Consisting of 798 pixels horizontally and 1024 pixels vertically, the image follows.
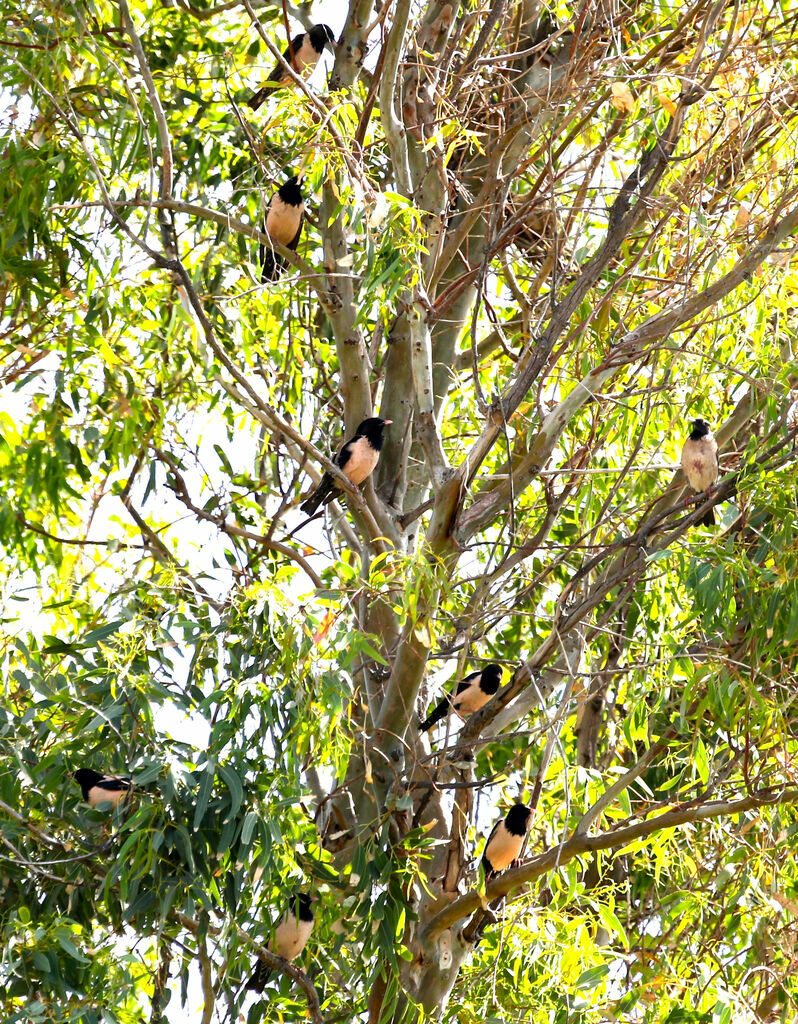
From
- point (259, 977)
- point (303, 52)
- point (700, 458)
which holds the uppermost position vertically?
point (303, 52)

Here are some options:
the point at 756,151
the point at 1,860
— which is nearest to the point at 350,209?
the point at 756,151

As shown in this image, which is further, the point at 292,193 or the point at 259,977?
the point at 292,193

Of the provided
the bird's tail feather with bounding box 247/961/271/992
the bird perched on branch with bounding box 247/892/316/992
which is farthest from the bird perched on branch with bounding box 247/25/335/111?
the bird's tail feather with bounding box 247/961/271/992

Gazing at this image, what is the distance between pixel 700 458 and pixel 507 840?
1.46 meters

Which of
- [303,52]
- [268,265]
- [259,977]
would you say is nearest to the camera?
[259,977]

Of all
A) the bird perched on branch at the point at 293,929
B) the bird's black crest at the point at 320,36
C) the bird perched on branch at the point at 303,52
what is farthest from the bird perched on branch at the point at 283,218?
the bird perched on branch at the point at 293,929

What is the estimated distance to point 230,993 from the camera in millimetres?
3365

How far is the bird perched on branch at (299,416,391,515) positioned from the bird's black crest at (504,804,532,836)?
→ 1.23 m

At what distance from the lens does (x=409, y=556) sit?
3.16 meters

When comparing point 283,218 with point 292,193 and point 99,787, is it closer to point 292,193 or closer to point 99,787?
point 292,193

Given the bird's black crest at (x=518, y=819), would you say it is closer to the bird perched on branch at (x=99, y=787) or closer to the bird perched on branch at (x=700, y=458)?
the bird perched on branch at (x=700, y=458)

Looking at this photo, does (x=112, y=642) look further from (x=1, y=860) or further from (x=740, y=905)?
(x=740, y=905)

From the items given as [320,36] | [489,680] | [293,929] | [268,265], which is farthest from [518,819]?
[320,36]

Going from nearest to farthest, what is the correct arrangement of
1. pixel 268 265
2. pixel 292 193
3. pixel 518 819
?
pixel 518 819 < pixel 292 193 < pixel 268 265
